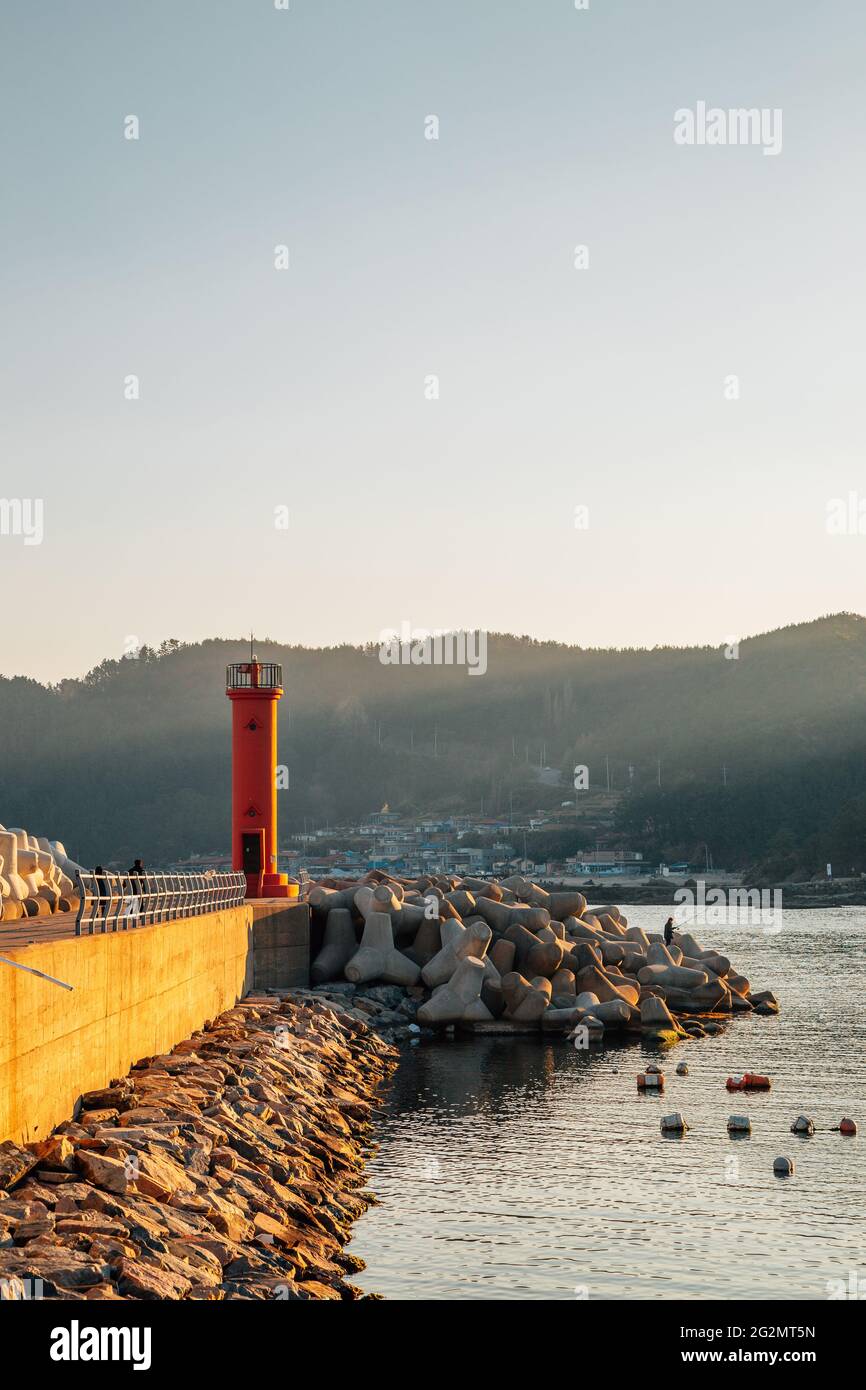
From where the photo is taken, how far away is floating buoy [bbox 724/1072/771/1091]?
26.2m

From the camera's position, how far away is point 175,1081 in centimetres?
1830

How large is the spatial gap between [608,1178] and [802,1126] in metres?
4.80

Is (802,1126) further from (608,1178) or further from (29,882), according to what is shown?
(29,882)

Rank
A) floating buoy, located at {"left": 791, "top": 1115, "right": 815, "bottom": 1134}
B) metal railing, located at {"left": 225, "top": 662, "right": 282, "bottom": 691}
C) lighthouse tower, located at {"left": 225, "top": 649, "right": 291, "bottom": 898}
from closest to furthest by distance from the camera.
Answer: floating buoy, located at {"left": 791, "top": 1115, "right": 815, "bottom": 1134} < lighthouse tower, located at {"left": 225, "top": 649, "right": 291, "bottom": 898} < metal railing, located at {"left": 225, "top": 662, "right": 282, "bottom": 691}

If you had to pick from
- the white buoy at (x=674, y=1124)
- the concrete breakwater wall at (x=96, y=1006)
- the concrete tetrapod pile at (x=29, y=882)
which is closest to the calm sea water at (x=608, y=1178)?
the white buoy at (x=674, y=1124)

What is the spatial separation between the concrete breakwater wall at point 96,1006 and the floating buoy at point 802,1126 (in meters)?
9.13

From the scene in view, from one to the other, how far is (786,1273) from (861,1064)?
15.5 meters

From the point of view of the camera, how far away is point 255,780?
38406 millimetres

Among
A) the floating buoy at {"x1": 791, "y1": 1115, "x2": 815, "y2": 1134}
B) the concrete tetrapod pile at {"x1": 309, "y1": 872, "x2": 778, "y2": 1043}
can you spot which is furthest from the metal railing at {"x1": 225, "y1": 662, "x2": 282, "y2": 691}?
the floating buoy at {"x1": 791, "y1": 1115, "x2": 815, "y2": 1134}

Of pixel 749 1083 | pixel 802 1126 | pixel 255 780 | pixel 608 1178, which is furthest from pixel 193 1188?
pixel 255 780

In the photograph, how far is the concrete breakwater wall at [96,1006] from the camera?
13.2 m

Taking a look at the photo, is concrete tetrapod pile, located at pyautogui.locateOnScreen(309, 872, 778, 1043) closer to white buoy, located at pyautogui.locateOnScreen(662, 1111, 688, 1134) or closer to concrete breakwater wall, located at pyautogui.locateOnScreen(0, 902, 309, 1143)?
concrete breakwater wall, located at pyautogui.locateOnScreen(0, 902, 309, 1143)

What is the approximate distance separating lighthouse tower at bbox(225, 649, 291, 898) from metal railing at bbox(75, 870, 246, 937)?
2388mm
